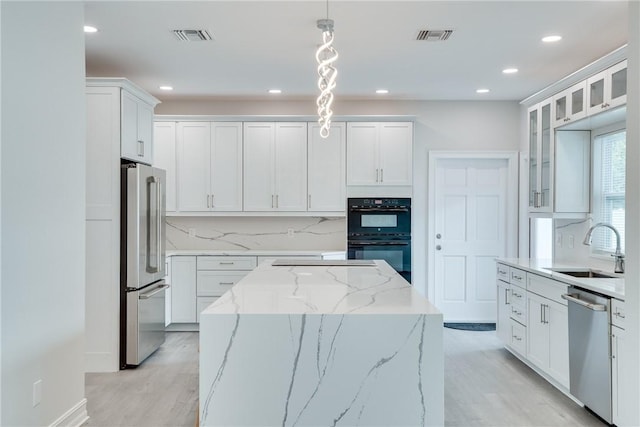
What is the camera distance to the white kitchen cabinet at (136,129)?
381cm

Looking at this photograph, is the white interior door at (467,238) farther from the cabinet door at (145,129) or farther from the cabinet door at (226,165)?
the cabinet door at (145,129)

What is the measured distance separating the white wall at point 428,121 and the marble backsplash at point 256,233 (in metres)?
1.00

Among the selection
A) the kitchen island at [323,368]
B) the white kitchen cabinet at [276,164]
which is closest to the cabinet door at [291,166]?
the white kitchen cabinet at [276,164]

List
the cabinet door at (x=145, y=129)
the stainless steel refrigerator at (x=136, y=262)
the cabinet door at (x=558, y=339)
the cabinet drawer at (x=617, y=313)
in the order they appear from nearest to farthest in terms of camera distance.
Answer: the cabinet drawer at (x=617, y=313), the cabinet door at (x=558, y=339), the stainless steel refrigerator at (x=136, y=262), the cabinet door at (x=145, y=129)

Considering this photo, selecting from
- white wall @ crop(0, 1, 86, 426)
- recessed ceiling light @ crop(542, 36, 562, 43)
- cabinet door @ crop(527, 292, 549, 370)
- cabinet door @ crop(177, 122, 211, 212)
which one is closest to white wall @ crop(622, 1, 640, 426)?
cabinet door @ crop(527, 292, 549, 370)

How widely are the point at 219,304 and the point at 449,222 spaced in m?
4.04

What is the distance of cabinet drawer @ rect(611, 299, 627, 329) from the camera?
2.62 m

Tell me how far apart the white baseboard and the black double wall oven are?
3047mm

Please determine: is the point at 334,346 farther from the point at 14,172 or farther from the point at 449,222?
the point at 449,222

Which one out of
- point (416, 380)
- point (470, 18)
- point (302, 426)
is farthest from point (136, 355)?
point (470, 18)

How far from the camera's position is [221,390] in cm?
196

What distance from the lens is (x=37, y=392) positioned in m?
2.41

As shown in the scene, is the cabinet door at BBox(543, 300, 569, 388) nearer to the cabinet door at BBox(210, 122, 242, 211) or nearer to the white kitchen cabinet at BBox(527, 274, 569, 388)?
the white kitchen cabinet at BBox(527, 274, 569, 388)

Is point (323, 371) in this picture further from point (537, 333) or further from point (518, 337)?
point (518, 337)
